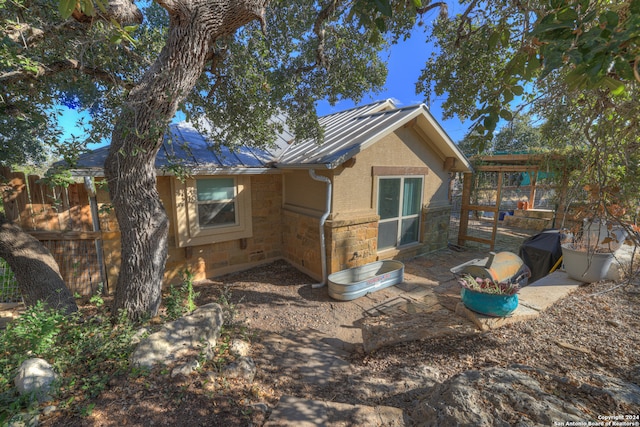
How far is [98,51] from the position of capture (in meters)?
4.22

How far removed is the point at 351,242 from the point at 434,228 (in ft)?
12.2

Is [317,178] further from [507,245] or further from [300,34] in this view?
[507,245]

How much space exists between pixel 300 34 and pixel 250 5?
8.45 ft

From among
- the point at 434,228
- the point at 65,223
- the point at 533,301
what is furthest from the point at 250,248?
the point at 533,301

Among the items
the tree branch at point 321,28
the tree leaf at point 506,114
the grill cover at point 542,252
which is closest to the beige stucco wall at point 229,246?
the tree branch at point 321,28

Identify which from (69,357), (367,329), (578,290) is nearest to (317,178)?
(367,329)

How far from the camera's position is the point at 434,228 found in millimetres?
8703

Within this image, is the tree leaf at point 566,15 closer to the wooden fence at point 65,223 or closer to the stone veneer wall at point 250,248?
the stone veneer wall at point 250,248

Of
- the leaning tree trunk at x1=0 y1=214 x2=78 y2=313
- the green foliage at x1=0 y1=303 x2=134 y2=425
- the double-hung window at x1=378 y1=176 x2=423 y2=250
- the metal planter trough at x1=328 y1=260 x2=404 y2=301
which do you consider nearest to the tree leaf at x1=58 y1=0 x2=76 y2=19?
the green foliage at x1=0 y1=303 x2=134 y2=425

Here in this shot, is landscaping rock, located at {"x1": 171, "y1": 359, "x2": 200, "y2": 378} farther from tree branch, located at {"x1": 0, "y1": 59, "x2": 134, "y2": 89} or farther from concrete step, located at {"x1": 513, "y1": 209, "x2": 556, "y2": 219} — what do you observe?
concrete step, located at {"x1": 513, "y1": 209, "x2": 556, "y2": 219}

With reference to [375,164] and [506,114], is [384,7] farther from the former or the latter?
[375,164]

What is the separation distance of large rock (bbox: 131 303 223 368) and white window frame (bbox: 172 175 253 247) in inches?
112

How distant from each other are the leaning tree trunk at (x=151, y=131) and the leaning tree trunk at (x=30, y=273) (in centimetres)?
104

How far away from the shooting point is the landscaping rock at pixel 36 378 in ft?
8.13
